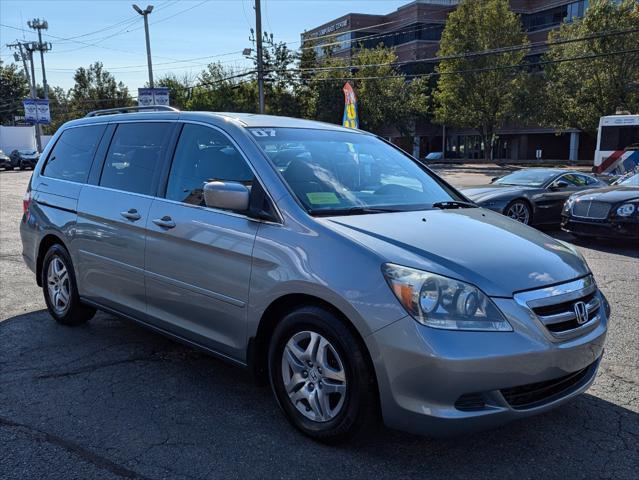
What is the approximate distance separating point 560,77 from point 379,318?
44.0 metres

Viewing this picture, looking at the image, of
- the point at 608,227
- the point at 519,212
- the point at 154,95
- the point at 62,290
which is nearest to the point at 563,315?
the point at 62,290

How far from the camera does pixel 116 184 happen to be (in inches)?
178

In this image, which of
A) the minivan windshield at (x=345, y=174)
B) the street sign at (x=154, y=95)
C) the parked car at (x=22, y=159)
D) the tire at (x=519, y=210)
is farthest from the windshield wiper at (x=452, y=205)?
the parked car at (x=22, y=159)

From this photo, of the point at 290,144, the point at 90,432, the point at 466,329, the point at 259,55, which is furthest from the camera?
the point at 259,55

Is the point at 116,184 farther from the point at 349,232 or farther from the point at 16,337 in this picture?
the point at 349,232

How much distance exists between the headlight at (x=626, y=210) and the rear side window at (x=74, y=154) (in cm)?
812

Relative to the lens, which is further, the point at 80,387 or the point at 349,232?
the point at 80,387

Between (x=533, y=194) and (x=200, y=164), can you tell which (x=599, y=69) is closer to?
(x=533, y=194)

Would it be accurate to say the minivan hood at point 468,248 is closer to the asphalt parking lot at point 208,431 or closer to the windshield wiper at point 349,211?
the windshield wiper at point 349,211

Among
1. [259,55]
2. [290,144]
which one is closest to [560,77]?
[259,55]

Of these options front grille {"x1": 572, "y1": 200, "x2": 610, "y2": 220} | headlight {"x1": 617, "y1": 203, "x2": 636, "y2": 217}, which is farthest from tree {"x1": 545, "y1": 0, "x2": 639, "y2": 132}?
headlight {"x1": 617, "y1": 203, "x2": 636, "y2": 217}

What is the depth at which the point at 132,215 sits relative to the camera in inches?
164

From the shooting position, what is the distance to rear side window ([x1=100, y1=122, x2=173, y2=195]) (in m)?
4.23

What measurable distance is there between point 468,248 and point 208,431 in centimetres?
179
